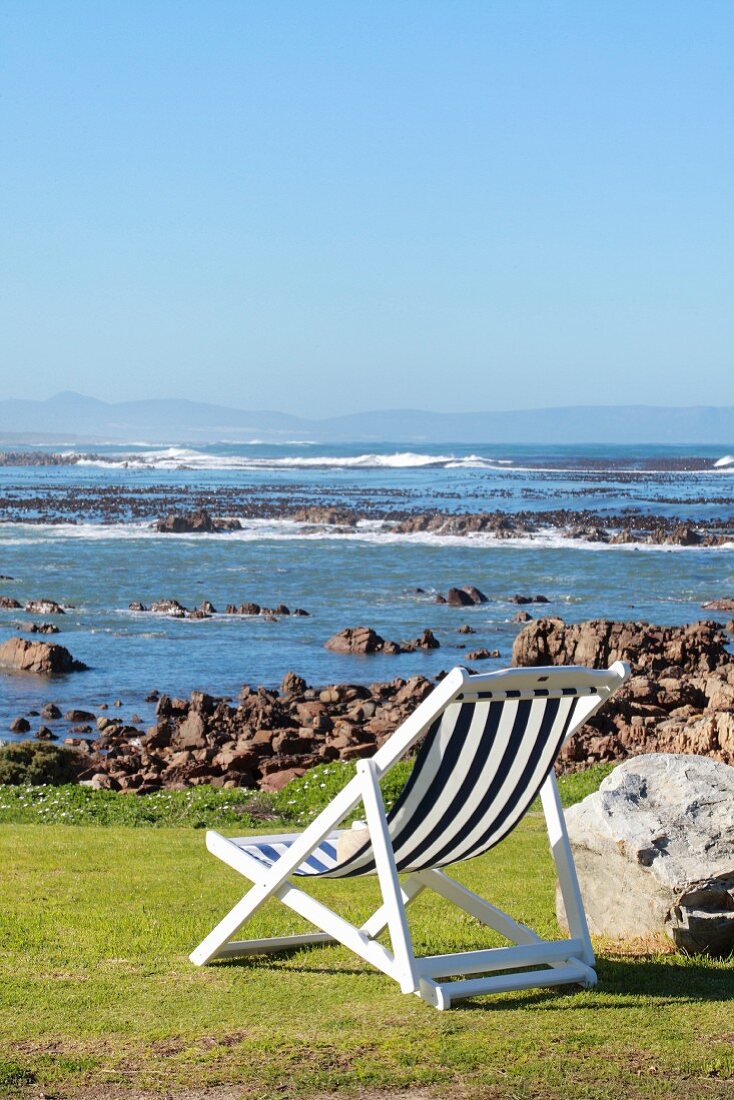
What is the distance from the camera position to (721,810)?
6.22m

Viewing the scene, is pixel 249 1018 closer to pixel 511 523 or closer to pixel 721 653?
pixel 721 653

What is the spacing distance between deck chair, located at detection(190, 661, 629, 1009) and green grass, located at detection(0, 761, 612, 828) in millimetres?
5626

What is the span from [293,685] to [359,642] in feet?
15.7

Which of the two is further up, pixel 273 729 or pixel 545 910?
pixel 545 910

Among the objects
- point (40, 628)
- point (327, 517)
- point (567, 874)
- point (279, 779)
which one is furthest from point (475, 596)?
point (567, 874)

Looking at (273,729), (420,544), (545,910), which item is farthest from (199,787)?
(420,544)

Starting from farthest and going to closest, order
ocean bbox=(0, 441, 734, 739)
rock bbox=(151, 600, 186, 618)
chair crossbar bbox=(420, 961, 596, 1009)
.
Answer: rock bbox=(151, 600, 186, 618) < ocean bbox=(0, 441, 734, 739) < chair crossbar bbox=(420, 961, 596, 1009)

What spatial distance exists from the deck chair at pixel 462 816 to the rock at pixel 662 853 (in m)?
0.58

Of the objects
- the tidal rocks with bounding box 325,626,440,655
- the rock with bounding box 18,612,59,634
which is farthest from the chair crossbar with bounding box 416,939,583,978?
the rock with bounding box 18,612,59,634

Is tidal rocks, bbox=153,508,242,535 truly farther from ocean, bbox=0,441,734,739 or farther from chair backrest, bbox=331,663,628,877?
chair backrest, bbox=331,663,628,877

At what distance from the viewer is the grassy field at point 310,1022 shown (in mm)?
4699

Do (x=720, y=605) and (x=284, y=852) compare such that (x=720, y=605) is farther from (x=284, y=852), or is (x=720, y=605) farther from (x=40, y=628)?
(x=284, y=852)

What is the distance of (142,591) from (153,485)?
189 feet

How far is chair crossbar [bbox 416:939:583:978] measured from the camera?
5402 millimetres
